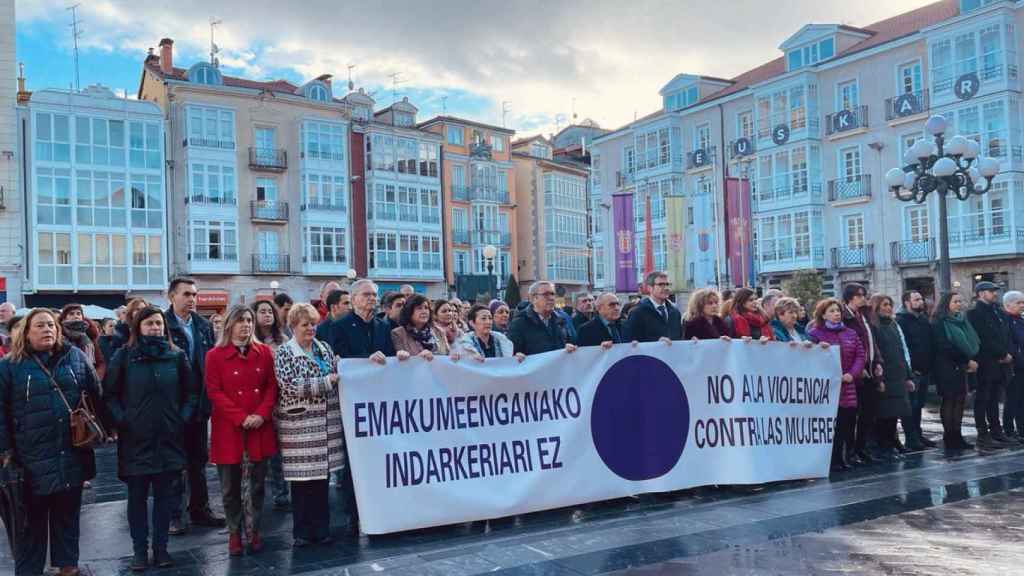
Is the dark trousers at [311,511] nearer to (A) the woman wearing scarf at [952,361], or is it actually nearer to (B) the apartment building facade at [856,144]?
(A) the woman wearing scarf at [952,361]

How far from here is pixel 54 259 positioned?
1478 inches

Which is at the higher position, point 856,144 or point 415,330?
point 856,144

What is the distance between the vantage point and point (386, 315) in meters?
7.89

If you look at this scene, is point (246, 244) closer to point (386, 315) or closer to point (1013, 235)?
point (1013, 235)

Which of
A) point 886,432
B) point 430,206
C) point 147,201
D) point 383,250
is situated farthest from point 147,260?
point 886,432

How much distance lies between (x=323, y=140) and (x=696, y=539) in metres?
43.7

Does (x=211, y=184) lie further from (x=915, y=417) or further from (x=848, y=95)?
(x=915, y=417)

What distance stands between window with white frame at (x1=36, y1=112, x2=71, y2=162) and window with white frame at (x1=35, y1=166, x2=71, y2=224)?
568 millimetres

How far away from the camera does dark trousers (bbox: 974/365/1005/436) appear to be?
1020 centimetres

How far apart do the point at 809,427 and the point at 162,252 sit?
37719 mm

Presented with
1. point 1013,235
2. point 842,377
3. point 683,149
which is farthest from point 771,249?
point 842,377

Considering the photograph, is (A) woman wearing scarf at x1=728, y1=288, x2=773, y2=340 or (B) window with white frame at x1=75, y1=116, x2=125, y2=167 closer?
(A) woman wearing scarf at x1=728, y1=288, x2=773, y2=340

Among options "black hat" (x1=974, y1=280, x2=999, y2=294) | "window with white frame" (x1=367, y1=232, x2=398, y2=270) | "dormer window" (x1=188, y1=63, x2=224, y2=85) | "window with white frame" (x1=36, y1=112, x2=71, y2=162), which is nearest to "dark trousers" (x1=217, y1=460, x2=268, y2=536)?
"black hat" (x1=974, y1=280, x2=999, y2=294)

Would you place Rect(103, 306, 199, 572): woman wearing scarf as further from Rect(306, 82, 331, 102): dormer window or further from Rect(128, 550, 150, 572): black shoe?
Rect(306, 82, 331, 102): dormer window
